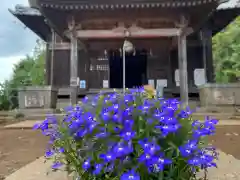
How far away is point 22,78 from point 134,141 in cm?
2638

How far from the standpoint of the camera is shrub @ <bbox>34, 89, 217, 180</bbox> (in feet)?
4.70

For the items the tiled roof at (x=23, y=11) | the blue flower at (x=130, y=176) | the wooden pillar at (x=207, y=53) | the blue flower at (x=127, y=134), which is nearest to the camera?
the blue flower at (x=130, y=176)

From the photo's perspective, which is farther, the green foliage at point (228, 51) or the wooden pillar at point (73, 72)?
the green foliage at point (228, 51)

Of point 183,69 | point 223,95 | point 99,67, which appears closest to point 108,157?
point 223,95

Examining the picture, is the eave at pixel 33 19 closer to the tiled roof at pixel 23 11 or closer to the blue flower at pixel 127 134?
the tiled roof at pixel 23 11

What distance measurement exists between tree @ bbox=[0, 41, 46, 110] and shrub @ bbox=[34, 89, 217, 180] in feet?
30.7

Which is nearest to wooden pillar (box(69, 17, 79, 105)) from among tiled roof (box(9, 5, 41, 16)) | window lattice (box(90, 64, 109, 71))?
window lattice (box(90, 64, 109, 71))

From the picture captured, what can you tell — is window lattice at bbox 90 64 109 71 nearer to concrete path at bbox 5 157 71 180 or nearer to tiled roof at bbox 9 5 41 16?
tiled roof at bbox 9 5 41 16

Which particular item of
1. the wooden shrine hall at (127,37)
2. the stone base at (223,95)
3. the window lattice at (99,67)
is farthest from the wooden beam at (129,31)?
the stone base at (223,95)

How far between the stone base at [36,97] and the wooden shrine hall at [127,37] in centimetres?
91

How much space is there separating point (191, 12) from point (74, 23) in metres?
4.20

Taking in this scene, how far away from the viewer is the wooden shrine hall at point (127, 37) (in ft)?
29.5

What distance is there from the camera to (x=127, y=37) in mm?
10508

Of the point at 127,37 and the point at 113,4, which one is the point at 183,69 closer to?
the point at 127,37
